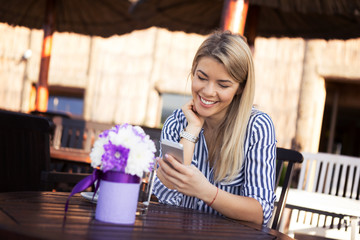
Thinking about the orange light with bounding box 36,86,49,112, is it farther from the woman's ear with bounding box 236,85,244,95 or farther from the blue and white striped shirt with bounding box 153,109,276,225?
the woman's ear with bounding box 236,85,244,95

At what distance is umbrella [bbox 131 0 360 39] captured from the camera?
450cm

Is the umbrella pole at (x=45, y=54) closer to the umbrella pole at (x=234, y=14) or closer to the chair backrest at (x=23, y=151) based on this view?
the umbrella pole at (x=234, y=14)

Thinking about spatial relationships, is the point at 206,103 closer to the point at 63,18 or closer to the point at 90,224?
the point at 90,224

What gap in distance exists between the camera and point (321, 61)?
8.23 m

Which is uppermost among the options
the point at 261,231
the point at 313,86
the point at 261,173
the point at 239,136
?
the point at 313,86

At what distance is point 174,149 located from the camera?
58.9 inches

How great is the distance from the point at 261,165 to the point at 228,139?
17 centimetres

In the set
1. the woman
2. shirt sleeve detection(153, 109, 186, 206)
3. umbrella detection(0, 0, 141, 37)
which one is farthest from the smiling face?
umbrella detection(0, 0, 141, 37)

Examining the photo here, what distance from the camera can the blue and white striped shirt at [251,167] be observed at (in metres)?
1.76

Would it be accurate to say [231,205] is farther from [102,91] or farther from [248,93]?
[102,91]

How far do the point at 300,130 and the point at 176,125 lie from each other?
6458 millimetres

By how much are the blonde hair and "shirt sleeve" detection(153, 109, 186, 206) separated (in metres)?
0.20

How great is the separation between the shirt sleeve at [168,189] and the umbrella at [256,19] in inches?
87.3

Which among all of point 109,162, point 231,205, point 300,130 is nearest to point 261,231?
point 231,205
